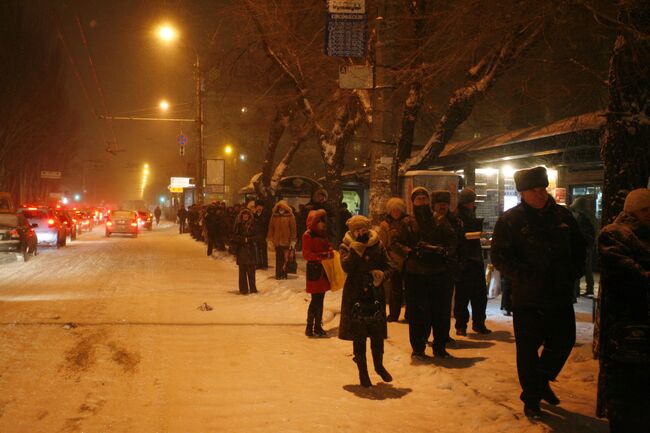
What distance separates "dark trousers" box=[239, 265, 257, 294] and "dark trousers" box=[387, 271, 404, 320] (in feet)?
14.4

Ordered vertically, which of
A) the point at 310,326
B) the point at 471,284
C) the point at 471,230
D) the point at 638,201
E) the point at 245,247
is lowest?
the point at 310,326

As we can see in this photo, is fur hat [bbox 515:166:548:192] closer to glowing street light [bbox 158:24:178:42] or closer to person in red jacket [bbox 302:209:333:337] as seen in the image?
person in red jacket [bbox 302:209:333:337]

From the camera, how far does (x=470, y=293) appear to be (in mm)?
9578

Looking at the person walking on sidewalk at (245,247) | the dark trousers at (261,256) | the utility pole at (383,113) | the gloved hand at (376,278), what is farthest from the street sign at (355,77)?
the dark trousers at (261,256)

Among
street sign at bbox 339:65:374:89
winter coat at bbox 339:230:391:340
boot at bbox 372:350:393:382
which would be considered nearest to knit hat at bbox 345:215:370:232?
winter coat at bbox 339:230:391:340

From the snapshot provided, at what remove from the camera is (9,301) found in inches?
509

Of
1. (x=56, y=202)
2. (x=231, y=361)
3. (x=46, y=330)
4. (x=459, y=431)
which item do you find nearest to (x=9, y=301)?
(x=46, y=330)

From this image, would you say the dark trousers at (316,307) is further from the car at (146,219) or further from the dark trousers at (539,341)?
the car at (146,219)

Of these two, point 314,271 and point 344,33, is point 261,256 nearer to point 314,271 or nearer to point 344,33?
point 344,33

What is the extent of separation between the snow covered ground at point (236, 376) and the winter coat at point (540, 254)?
1078 millimetres

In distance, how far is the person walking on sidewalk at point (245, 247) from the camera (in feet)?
45.3

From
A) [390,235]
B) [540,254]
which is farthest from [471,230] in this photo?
[540,254]

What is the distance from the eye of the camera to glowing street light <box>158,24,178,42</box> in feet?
67.7

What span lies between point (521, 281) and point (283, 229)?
1037cm
